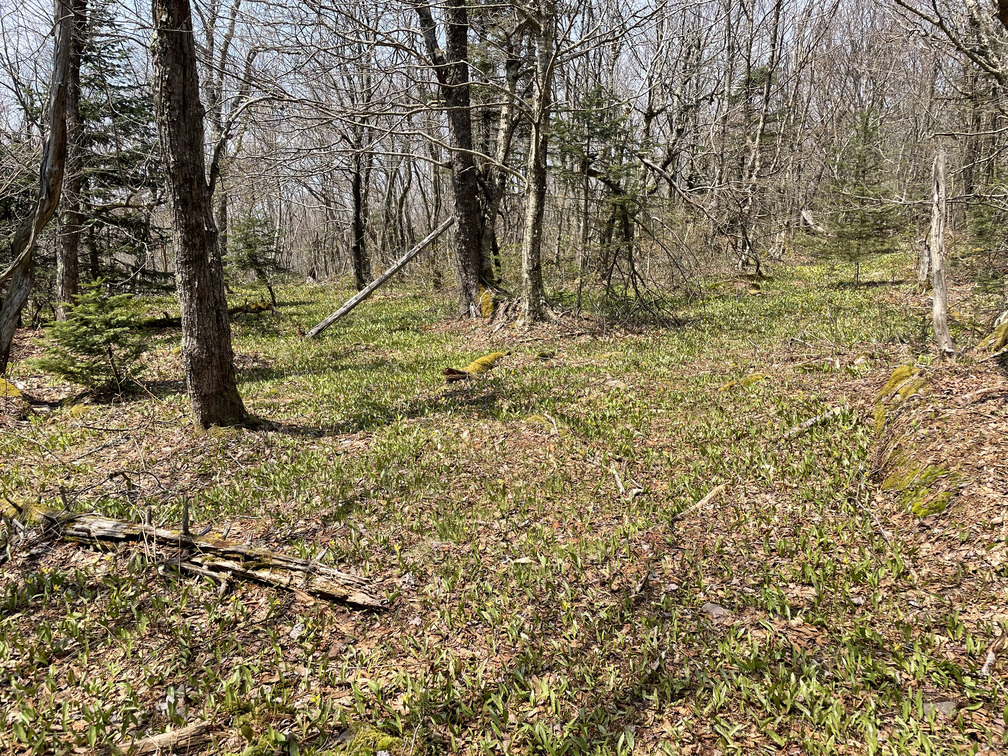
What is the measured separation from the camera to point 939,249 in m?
7.62

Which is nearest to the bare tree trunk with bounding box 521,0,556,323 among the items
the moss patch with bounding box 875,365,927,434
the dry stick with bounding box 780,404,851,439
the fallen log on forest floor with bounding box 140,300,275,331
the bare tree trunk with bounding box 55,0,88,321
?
the dry stick with bounding box 780,404,851,439

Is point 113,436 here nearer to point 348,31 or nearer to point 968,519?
point 348,31

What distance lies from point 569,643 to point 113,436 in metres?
Answer: 6.73

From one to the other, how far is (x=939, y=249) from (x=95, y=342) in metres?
12.3

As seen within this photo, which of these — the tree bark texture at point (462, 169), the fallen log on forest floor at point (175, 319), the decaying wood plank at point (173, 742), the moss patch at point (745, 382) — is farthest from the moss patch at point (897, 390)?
the fallen log on forest floor at point (175, 319)

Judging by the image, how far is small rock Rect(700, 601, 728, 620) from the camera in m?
3.91

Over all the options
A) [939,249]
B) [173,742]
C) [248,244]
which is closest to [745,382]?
[939,249]

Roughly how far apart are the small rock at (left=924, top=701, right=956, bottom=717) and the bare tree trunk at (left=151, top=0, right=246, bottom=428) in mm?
7229

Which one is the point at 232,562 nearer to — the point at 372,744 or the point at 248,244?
the point at 372,744

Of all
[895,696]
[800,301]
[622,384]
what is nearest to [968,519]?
[895,696]

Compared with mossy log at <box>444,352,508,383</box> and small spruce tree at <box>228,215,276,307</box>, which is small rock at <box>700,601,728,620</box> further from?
small spruce tree at <box>228,215,276,307</box>

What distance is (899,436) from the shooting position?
5.39m

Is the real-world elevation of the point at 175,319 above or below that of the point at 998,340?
above

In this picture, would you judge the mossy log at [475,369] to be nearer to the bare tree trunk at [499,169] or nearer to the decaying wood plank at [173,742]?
the bare tree trunk at [499,169]
